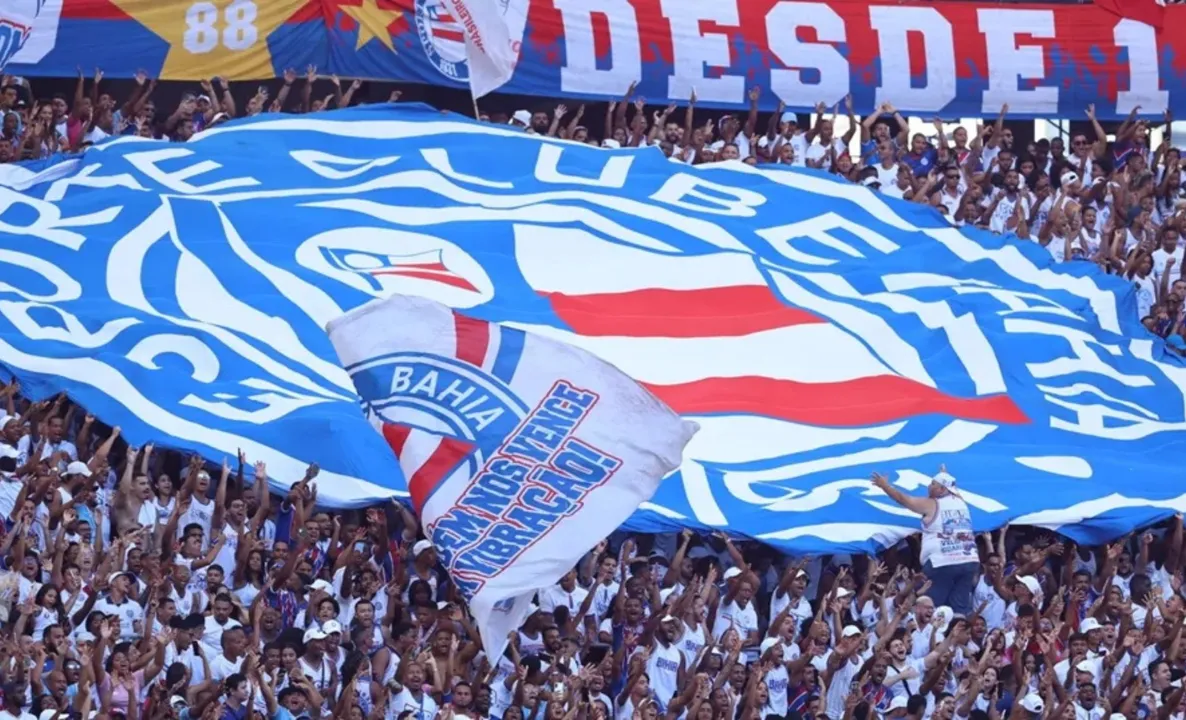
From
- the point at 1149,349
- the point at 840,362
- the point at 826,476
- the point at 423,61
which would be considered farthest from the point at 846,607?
the point at 423,61

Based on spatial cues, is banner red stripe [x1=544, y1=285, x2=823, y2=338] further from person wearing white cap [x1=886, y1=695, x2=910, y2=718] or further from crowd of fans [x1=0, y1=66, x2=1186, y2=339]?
person wearing white cap [x1=886, y1=695, x2=910, y2=718]

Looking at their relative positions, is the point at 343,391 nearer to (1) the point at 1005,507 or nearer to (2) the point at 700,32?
(1) the point at 1005,507

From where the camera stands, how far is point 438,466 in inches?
426

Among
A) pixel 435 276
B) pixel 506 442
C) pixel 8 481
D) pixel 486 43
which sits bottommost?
pixel 8 481

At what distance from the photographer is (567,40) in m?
21.8

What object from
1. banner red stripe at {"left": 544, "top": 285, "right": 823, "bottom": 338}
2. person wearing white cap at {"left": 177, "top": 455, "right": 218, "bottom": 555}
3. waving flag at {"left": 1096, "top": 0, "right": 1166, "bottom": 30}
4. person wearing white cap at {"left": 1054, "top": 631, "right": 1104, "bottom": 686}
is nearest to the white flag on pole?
banner red stripe at {"left": 544, "top": 285, "right": 823, "bottom": 338}

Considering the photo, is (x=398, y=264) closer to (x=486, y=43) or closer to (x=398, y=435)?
(x=486, y=43)

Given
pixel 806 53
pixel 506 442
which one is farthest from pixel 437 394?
pixel 806 53

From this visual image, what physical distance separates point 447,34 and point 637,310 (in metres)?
3.52

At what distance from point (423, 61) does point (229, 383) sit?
16.9 feet

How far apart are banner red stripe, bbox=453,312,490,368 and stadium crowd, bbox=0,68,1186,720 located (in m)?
2.33

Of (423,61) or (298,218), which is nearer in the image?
(298,218)

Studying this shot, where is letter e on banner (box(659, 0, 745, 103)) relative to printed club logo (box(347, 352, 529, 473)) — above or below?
below

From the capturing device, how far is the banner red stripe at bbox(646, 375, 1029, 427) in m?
17.5
